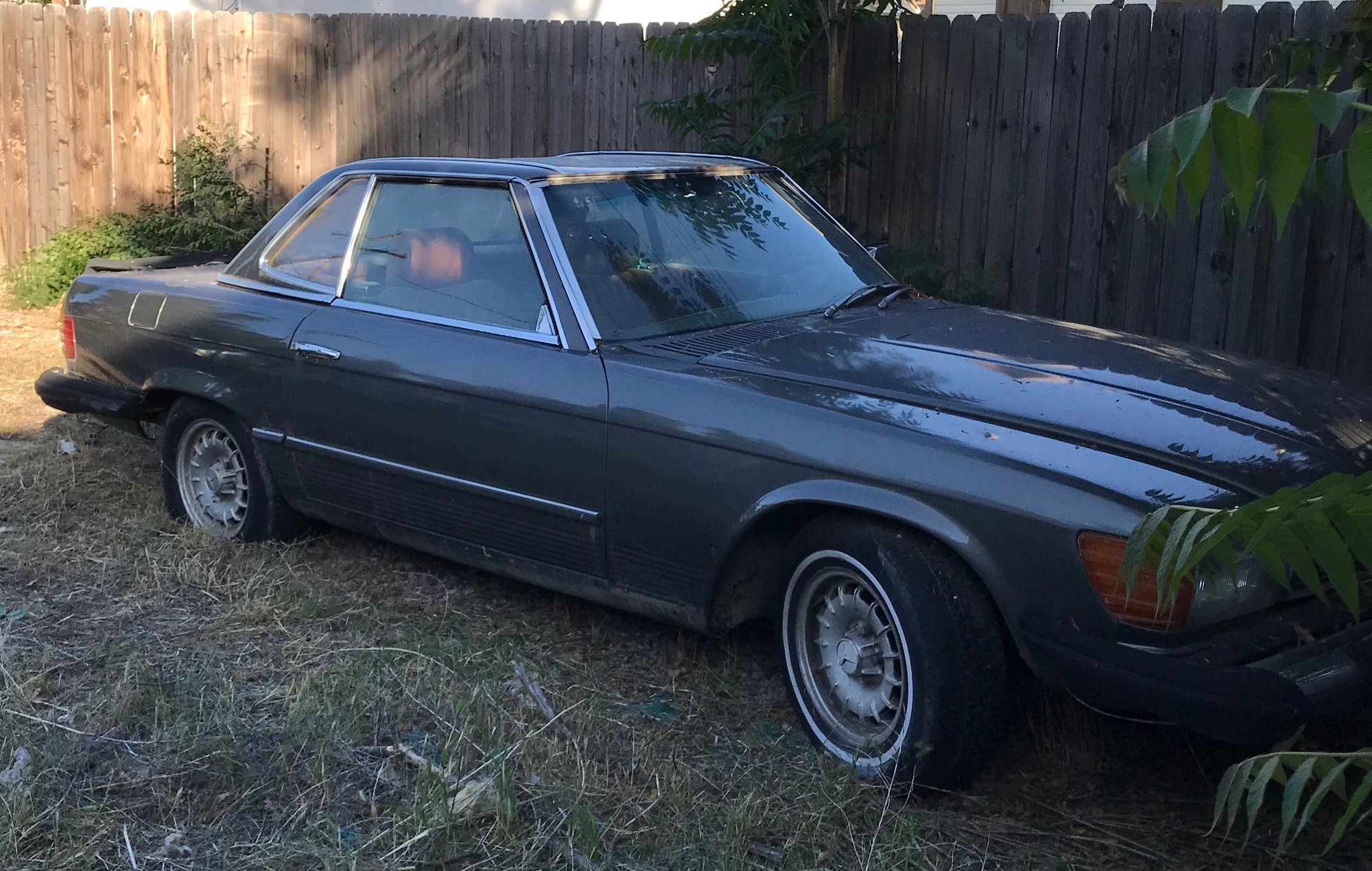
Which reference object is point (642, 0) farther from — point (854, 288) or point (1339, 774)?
point (1339, 774)

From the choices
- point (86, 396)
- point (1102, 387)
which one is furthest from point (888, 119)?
point (86, 396)

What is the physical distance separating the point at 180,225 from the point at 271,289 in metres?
6.64

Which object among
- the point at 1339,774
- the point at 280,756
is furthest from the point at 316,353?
the point at 1339,774

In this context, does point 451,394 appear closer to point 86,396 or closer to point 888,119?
point 86,396

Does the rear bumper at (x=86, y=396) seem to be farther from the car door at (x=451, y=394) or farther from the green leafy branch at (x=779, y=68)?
the green leafy branch at (x=779, y=68)

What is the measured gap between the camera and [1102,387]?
11.5 ft

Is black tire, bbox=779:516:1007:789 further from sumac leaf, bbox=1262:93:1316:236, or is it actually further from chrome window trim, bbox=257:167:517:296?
chrome window trim, bbox=257:167:517:296

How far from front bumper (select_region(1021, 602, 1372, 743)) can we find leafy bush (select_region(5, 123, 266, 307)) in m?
9.18

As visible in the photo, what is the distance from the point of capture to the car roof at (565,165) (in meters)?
4.52

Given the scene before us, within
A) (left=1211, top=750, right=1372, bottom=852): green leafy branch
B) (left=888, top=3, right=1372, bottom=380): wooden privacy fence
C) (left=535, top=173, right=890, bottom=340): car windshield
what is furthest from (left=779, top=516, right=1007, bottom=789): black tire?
(left=888, top=3, right=1372, bottom=380): wooden privacy fence

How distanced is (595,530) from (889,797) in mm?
1169

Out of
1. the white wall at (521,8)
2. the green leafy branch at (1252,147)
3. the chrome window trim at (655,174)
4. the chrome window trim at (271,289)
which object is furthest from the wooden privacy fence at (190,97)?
the green leafy branch at (1252,147)

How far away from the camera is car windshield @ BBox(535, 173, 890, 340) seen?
4.23 m

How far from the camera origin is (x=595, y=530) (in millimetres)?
3961
